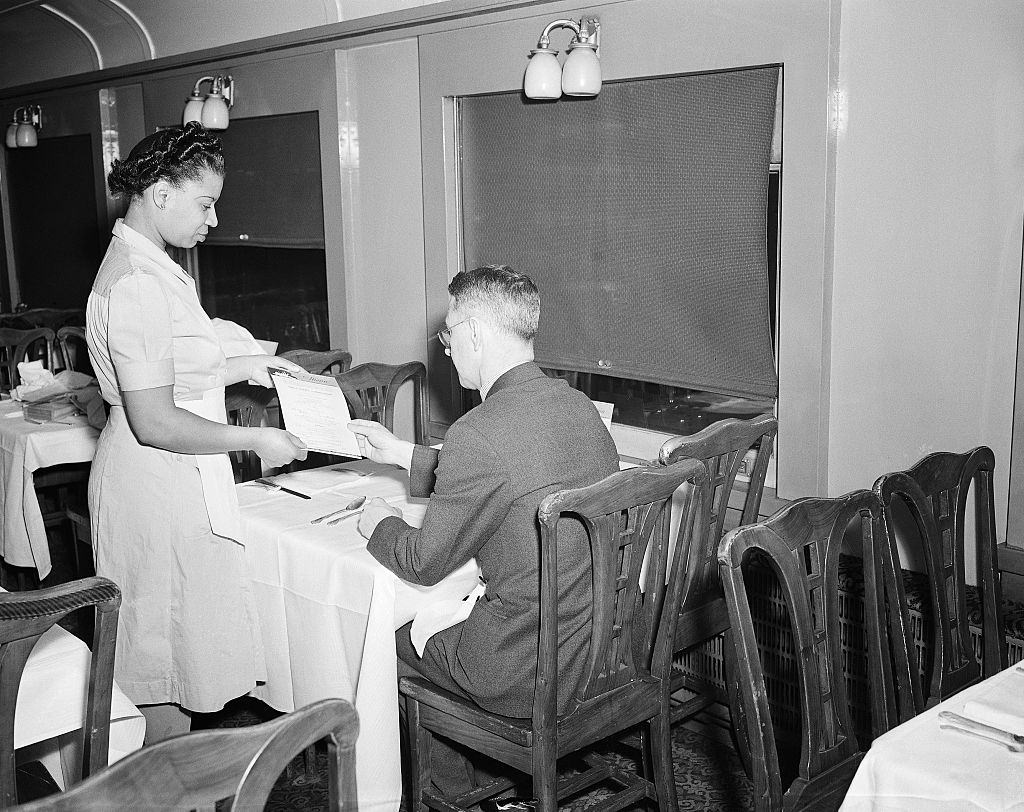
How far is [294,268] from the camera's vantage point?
17.1 feet

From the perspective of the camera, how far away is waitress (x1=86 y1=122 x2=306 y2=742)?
2619 millimetres

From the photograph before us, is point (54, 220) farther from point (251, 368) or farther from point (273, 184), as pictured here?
point (251, 368)

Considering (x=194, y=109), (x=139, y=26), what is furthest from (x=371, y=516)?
(x=139, y=26)

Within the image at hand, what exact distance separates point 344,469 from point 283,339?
2.02 m

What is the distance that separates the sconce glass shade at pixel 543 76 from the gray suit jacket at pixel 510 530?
60.0 inches

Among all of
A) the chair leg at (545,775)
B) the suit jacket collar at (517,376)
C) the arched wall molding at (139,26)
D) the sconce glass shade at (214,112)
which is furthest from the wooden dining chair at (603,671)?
the arched wall molding at (139,26)

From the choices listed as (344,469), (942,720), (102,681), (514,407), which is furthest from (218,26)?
(942,720)

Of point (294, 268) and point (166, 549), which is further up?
point (294, 268)

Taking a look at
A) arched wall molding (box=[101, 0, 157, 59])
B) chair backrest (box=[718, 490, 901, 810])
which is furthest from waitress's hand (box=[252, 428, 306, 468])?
arched wall molding (box=[101, 0, 157, 59])

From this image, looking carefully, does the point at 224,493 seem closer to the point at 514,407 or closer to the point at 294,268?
the point at 514,407

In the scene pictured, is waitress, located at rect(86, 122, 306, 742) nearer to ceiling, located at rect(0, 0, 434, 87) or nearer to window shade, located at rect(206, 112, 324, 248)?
ceiling, located at rect(0, 0, 434, 87)

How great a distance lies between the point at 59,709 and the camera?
1.99 m

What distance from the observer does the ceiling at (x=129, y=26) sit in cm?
481

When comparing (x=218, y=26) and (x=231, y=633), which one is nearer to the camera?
(x=231, y=633)
